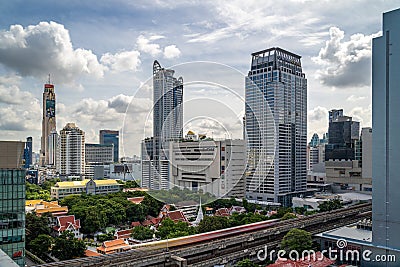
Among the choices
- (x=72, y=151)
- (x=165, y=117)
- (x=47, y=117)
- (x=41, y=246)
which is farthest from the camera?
(x=47, y=117)

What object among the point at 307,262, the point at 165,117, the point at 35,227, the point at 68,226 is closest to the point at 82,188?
the point at 68,226

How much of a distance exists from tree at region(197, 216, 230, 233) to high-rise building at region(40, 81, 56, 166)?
21.0 metres

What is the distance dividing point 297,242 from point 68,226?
3.84m

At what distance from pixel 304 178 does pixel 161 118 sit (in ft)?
24.7

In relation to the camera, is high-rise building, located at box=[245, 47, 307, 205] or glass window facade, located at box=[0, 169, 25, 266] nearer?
glass window facade, located at box=[0, 169, 25, 266]

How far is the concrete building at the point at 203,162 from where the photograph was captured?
4570 millimetres

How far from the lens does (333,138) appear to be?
14062 mm

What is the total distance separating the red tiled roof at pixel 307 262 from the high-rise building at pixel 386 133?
1.98 ft

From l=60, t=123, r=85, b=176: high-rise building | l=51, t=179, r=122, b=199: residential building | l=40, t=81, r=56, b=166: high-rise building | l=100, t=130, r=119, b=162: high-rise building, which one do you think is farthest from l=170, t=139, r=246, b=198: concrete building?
l=100, t=130, r=119, b=162: high-rise building

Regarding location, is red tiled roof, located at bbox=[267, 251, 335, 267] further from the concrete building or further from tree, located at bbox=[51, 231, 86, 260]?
tree, located at bbox=[51, 231, 86, 260]

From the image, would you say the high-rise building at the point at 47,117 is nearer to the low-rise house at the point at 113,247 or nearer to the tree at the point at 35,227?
the tree at the point at 35,227

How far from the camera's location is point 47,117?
957 inches

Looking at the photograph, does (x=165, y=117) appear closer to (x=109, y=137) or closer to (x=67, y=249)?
(x=67, y=249)

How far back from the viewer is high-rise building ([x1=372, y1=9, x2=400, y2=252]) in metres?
3.77
